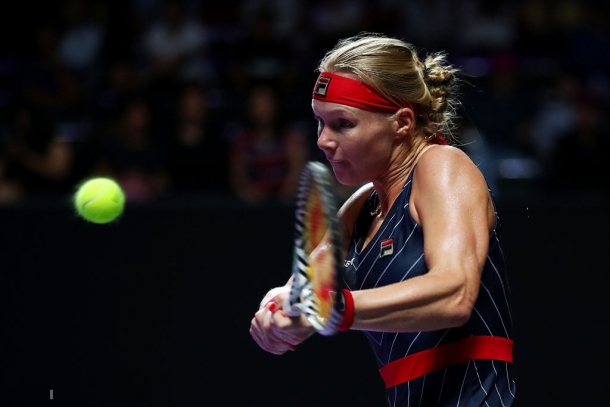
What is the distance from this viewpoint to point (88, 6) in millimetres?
7594

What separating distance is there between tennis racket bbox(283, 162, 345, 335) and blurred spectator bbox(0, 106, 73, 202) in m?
3.69

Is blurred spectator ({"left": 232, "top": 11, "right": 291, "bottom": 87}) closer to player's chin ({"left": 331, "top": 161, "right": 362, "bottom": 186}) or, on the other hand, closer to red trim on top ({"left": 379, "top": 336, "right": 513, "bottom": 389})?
player's chin ({"left": 331, "top": 161, "right": 362, "bottom": 186})

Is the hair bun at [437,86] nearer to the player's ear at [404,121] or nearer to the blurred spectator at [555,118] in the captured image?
the player's ear at [404,121]

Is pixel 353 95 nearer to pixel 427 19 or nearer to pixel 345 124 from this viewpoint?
pixel 345 124

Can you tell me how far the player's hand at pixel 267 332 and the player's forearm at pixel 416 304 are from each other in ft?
0.81

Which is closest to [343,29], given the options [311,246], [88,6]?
[88,6]

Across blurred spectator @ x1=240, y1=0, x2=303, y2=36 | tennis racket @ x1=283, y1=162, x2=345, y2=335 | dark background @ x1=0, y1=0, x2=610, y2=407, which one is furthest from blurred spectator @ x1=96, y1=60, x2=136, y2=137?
tennis racket @ x1=283, y1=162, x2=345, y2=335

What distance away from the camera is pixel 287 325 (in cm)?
179

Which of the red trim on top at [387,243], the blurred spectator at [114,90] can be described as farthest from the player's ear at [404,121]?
the blurred spectator at [114,90]

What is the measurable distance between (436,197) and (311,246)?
0.39m

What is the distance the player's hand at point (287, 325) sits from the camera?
1.77 metres

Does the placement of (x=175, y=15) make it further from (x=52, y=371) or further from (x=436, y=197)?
(x=436, y=197)

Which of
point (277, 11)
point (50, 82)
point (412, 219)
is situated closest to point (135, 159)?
point (50, 82)

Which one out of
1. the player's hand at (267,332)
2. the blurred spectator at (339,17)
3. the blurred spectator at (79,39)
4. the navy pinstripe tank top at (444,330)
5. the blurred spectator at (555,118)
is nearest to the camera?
the player's hand at (267,332)
